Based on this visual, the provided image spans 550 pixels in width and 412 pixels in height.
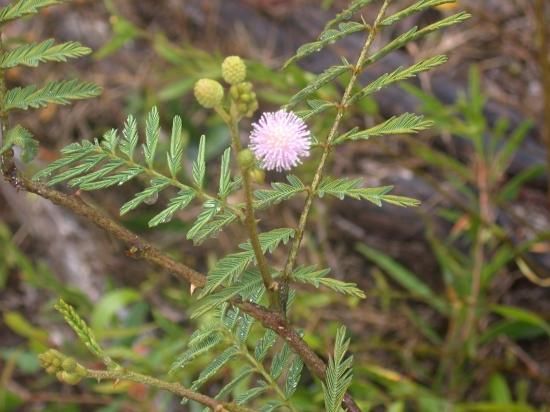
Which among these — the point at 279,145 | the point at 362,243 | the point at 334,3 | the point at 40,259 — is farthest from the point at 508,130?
the point at 279,145

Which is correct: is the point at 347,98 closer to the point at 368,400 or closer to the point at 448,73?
the point at 368,400

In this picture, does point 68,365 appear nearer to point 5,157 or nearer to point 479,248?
point 5,157

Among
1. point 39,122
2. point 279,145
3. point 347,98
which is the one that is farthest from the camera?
point 39,122

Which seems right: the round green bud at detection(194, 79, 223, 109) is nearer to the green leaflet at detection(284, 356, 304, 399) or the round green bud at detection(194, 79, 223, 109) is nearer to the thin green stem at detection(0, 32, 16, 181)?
the thin green stem at detection(0, 32, 16, 181)

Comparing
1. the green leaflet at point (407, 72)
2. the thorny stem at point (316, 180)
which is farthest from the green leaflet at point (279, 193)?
the green leaflet at point (407, 72)

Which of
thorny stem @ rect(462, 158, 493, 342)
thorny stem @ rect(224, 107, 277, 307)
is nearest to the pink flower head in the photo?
thorny stem @ rect(224, 107, 277, 307)
